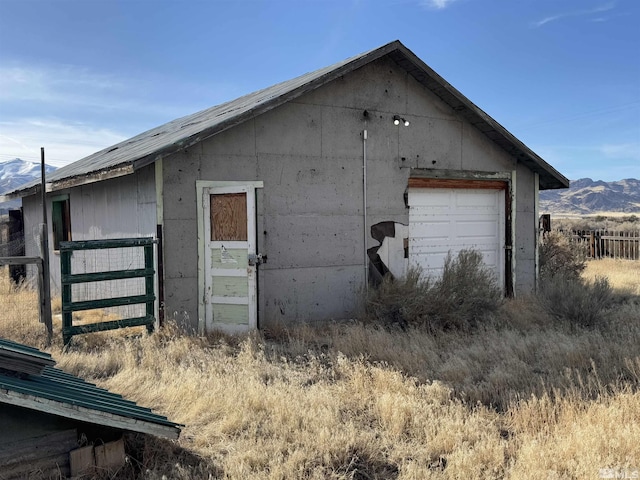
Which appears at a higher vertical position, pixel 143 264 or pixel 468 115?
pixel 468 115

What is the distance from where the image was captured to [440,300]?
8.37m

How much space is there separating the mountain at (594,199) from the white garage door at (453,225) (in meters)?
131

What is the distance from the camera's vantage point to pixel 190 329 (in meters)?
8.18

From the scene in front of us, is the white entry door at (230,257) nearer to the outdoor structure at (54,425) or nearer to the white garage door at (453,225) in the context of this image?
the white garage door at (453,225)

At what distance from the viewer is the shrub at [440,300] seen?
8.26 metres

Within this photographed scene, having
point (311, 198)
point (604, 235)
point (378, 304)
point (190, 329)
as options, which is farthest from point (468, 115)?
point (604, 235)

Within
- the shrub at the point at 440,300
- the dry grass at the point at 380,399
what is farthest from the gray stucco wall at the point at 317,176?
the dry grass at the point at 380,399

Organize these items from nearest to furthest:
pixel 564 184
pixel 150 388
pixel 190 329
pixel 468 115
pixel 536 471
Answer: pixel 536 471
pixel 150 388
pixel 190 329
pixel 468 115
pixel 564 184

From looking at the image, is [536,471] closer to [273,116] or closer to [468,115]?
[273,116]

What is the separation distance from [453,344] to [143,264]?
501 cm

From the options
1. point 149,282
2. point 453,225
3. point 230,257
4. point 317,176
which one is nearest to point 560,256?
point 453,225

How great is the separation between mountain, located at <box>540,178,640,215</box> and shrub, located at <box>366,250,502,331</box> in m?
134

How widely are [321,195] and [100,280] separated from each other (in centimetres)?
388

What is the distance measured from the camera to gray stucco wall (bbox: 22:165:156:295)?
8.45m
